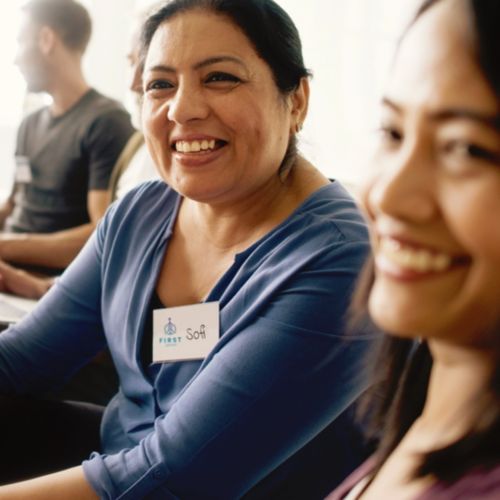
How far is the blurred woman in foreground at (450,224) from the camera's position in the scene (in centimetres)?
56

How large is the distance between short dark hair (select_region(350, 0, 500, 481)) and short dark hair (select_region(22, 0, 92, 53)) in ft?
8.23

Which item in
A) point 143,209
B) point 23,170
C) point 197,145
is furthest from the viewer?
point 23,170

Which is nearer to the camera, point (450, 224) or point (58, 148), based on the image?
point (450, 224)

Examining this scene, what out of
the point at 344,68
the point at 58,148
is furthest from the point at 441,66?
the point at 58,148

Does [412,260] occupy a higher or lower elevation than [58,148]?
higher

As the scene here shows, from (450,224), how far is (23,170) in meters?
2.72

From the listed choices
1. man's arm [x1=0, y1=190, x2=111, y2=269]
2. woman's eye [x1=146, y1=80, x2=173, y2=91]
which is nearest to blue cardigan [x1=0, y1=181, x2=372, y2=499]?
woman's eye [x1=146, y1=80, x2=173, y2=91]

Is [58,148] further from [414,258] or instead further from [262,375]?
[414,258]

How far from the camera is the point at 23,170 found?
304 cm

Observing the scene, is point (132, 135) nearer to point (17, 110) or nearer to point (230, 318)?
point (17, 110)

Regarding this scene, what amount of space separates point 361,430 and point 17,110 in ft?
10.8

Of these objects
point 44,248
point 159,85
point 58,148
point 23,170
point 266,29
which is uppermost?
point 266,29

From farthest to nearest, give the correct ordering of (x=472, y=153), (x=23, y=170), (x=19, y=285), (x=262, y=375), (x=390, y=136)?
(x=23, y=170), (x=19, y=285), (x=262, y=375), (x=390, y=136), (x=472, y=153)

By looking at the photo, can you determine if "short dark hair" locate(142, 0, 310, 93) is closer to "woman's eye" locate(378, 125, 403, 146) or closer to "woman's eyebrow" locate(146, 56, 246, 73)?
"woman's eyebrow" locate(146, 56, 246, 73)
